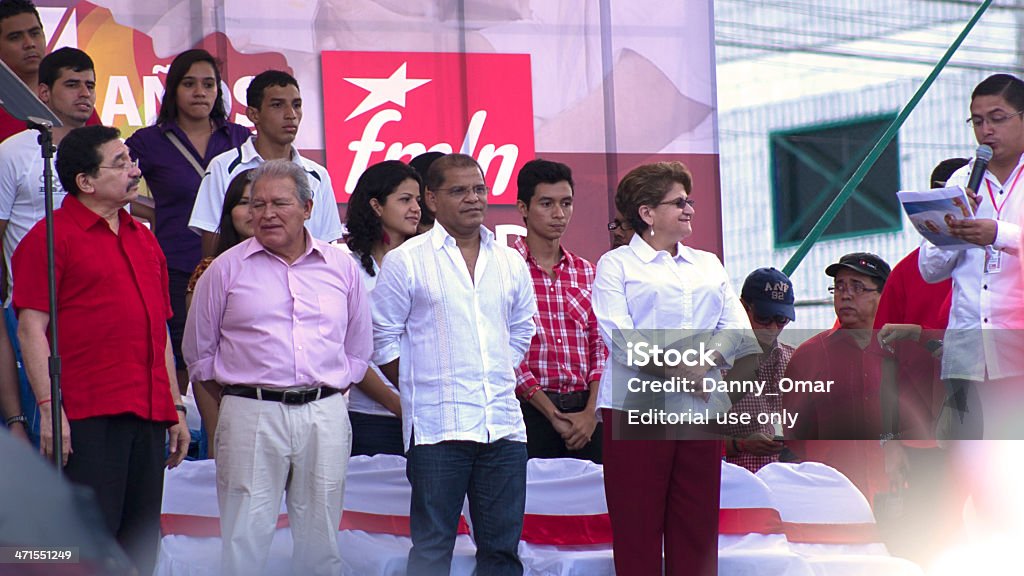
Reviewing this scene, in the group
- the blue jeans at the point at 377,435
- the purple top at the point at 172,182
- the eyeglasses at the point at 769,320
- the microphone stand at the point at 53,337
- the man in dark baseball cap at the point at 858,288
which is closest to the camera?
the microphone stand at the point at 53,337

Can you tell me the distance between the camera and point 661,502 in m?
4.26

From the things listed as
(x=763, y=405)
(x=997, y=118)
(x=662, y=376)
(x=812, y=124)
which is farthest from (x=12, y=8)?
(x=812, y=124)

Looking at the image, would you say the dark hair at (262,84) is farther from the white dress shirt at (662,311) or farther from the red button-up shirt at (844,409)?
the red button-up shirt at (844,409)

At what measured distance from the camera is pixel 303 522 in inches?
155

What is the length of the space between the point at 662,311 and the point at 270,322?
4.09 ft

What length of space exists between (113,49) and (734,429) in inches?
129

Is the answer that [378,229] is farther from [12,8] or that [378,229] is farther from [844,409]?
[844,409]

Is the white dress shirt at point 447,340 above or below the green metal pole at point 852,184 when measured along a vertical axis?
below

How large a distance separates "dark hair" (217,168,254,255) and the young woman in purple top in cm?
44

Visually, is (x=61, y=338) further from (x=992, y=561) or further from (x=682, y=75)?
(x=682, y=75)

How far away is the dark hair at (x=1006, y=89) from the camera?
13.8 feet

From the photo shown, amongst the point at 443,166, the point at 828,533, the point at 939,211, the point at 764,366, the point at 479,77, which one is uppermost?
the point at 479,77

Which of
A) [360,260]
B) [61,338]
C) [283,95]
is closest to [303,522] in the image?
[61,338]

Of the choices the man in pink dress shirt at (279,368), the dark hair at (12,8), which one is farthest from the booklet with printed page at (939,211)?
the dark hair at (12,8)
